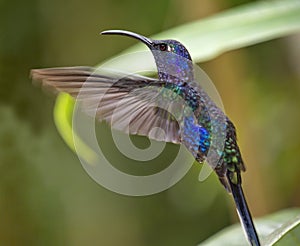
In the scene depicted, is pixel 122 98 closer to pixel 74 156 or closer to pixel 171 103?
pixel 171 103

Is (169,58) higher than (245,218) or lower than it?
higher

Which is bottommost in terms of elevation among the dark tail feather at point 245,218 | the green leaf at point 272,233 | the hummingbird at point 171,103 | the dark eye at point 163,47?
the green leaf at point 272,233

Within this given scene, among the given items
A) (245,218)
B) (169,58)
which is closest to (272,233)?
(245,218)

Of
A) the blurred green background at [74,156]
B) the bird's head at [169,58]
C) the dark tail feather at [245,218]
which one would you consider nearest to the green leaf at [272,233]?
the dark tail feather at [245,218]

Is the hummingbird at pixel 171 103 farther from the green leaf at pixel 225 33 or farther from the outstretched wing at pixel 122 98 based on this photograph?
the green leaf at pixel 225 33

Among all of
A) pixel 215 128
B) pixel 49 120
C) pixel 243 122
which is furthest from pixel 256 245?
pixel 49 120

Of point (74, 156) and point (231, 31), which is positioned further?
point (74, 156)

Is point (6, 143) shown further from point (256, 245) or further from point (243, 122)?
point (256, 245)
